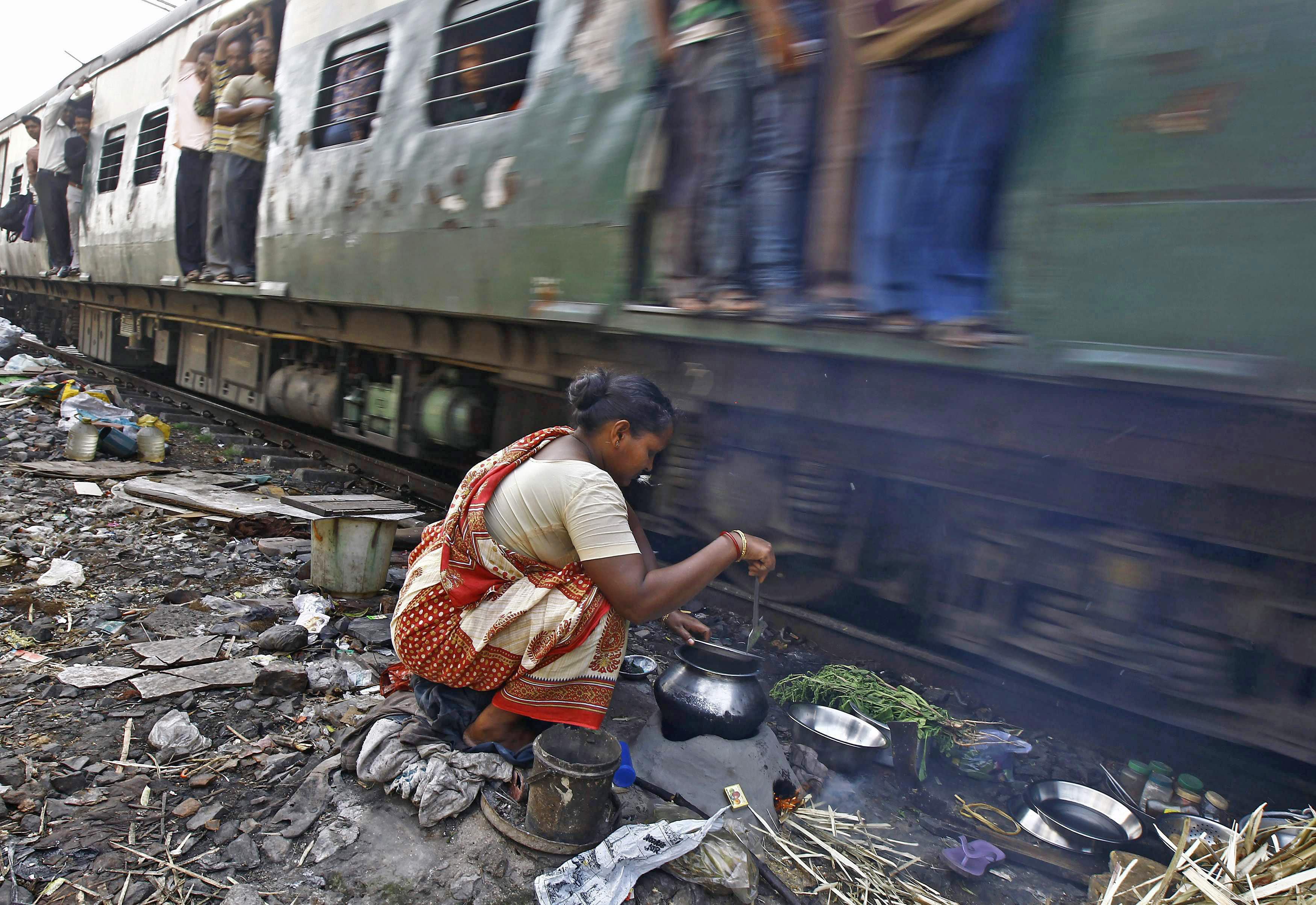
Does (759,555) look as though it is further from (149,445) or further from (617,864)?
(149,445)

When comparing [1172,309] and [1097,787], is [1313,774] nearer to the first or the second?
[1097,787]

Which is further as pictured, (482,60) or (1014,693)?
(482,60)

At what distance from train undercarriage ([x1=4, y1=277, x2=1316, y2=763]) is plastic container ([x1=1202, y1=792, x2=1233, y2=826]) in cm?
29

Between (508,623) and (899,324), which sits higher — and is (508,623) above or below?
below

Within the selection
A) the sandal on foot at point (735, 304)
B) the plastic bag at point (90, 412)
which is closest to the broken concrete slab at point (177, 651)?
the sandal on foot at point (735, 304)

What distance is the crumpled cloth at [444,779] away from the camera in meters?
2.19

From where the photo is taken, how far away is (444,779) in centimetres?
223

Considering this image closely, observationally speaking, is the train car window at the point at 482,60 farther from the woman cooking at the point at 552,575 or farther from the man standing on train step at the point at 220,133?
the man standing on train step at the point at 220,133

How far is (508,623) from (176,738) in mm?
1230

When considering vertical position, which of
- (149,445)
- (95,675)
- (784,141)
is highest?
(784,141)

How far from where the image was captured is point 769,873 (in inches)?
84.3

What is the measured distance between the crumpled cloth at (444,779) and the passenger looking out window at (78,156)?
1120cm

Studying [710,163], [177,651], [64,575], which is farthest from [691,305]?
[64,575]

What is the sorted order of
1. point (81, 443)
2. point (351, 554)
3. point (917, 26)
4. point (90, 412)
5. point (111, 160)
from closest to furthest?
point (917, 26) → point (351, 554) → point (81, 443) → point (90, 412) → point (111, 160)
